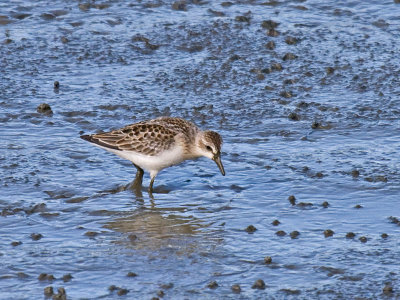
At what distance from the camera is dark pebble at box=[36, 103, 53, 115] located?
504 inches

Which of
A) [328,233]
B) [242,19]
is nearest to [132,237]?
[328,233]

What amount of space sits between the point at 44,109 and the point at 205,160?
2.48 m

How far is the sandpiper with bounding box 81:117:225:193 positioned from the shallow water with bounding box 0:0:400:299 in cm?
31

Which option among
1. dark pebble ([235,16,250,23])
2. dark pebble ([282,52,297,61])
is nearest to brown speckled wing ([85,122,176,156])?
dark pebble ([282,52,297,61])

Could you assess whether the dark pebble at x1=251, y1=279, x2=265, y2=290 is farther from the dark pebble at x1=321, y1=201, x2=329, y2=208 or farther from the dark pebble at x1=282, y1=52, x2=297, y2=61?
the dark pebble at x1=282, y1=52, x2=297, y2=61

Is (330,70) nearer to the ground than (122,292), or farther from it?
farther from it

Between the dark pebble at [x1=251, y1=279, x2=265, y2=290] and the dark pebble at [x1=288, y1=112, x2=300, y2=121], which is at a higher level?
the dark pebble at [x1=288, y1=112, x2=300, y2=121]

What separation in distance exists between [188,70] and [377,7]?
4445 millimetres

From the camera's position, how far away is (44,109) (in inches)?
504

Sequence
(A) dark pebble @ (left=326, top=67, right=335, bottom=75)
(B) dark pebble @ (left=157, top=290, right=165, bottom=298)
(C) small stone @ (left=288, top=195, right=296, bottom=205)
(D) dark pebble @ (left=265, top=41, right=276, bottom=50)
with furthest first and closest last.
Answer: (D) dark pebble @ (left=265, top=41, right=276, bottom=50)
(A) dark pebble @ (left=326, top=67, right=335, bottom=75)
(C) small stone @ (left=288, top=195, right=296, bottom=205)
(B) dark pebble @ (left=157, top=290, right=165, bottom=298)

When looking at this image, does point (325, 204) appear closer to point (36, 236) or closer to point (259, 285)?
point (259, 285)

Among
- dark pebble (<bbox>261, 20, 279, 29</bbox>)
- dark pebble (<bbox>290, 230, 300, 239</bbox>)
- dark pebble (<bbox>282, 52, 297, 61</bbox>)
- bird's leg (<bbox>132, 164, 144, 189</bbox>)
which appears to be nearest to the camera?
dark pebble (<bbox>290, 230, 300, 239</bbox>)

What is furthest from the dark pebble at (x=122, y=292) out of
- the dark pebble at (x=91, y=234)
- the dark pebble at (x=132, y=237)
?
the dark pebble at (x=91, y=234)

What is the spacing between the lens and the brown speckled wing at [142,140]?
10.9 m
